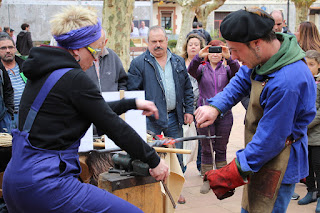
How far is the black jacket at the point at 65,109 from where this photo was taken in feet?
7.35

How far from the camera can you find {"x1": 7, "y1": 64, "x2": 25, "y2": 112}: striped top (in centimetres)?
583

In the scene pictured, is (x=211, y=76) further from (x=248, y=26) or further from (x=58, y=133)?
(x=58, y=133)

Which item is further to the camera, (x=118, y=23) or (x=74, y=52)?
(x=118, y=23)

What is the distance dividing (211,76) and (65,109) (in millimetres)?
3816

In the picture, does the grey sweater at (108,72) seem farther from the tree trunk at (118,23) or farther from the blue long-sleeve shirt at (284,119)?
the tree trunk at (118,23)

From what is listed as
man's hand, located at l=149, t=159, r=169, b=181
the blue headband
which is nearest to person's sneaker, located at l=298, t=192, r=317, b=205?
man's hand, located at l=149, t=159, r=169, b=181

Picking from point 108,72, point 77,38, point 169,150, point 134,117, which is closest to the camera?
point 77,38

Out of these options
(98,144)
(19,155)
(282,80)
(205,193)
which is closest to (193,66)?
(205,193)

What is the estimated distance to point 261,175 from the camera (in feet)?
8.67

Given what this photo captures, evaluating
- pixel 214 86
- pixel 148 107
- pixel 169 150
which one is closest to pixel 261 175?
pixel 148 107

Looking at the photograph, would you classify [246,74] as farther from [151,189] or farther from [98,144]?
[98,144]

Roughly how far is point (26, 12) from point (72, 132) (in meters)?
23.6

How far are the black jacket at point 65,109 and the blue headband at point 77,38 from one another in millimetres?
62

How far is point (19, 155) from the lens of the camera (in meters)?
2.26
